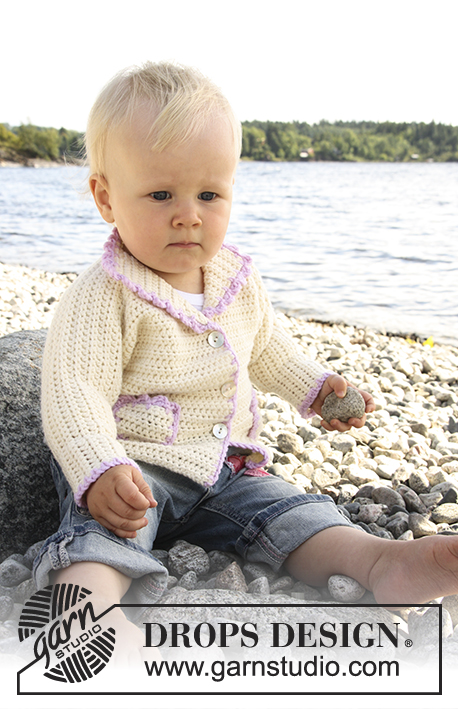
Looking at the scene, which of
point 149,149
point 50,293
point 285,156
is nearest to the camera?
point 149,149

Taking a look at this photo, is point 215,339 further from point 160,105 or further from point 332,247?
point 332,247

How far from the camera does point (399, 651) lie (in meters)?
1.49

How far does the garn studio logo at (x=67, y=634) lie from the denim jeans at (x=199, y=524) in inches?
2.9

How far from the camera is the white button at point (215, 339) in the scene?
1902 mm

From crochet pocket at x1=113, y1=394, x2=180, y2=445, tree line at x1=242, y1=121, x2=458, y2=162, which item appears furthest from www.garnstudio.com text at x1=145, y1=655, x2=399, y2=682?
tree line at x1=242, y1=121, x2=458, y2=162

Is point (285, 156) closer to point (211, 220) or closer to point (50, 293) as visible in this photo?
point (50, 293)

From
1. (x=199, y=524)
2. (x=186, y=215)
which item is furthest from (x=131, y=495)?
(x=186, y=215)

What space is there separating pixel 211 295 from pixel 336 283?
5.69m

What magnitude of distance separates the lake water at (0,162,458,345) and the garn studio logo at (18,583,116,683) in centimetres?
122

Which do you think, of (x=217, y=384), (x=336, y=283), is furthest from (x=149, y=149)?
(x=336, y=283)

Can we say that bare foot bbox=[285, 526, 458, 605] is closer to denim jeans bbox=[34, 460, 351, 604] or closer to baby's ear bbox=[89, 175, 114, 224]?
denim jeans bbox=[34, 460, 351, 604]

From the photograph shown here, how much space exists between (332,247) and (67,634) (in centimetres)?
922

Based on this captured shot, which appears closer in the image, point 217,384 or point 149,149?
point 149,149

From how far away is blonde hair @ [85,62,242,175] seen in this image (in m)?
1.66
